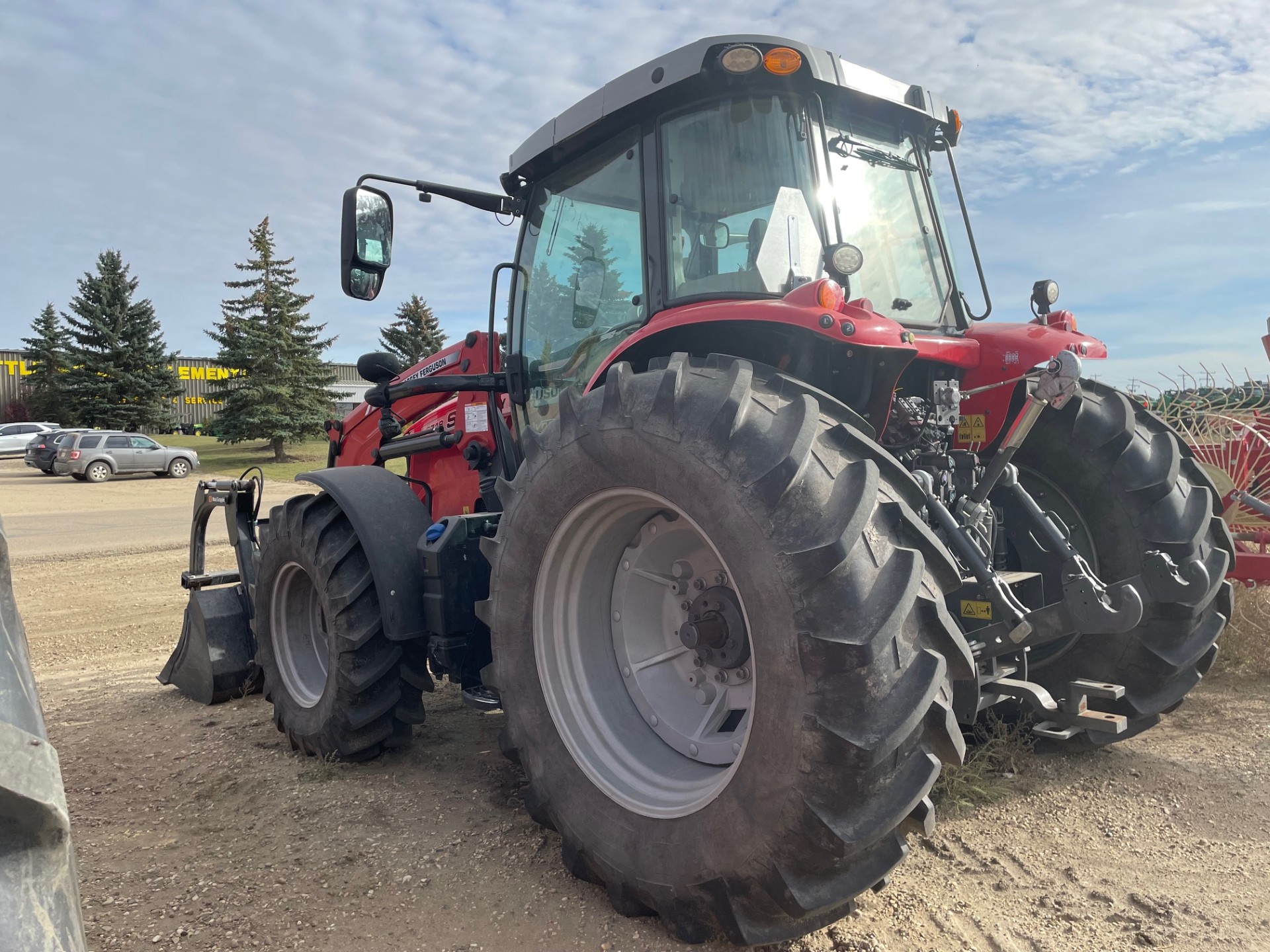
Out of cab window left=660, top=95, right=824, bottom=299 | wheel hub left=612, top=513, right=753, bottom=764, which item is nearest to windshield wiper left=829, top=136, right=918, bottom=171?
cab window left=660, top=95, right=824, bottom=299

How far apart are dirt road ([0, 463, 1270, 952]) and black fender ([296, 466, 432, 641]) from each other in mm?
727

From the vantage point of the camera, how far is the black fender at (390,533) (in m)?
3.61

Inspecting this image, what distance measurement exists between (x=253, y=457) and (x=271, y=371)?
375cm

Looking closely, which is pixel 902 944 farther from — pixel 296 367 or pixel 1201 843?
pixel 296 367

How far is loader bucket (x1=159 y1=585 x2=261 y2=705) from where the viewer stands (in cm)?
489

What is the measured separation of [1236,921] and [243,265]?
36.0 meters

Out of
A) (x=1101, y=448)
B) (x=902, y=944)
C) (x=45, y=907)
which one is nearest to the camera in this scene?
(x=45, y=907)

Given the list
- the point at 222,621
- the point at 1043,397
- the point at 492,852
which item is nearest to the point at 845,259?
the point at 1043,397

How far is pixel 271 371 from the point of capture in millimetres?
31141

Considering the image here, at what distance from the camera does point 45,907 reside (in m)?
1.05

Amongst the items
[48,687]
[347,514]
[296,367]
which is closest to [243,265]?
[296,367]

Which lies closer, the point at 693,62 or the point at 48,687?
the point at 693,62

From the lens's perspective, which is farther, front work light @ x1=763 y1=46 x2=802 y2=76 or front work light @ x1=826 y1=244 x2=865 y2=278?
front work light @ x1=763 y1=46 x2=802 y2=76

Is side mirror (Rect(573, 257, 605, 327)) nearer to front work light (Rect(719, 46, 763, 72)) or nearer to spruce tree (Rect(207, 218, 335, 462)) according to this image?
front work light (Rect(719, 46, 763, 72))
